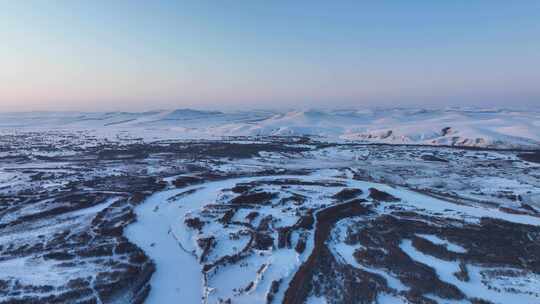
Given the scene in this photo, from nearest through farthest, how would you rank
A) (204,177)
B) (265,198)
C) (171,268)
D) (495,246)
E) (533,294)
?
(533,294), (171,268), (495,246), (265,198), (204,177)

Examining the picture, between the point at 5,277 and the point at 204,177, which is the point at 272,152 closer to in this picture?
the point at 204,177

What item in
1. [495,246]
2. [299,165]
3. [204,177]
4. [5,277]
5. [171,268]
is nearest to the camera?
[5,277]

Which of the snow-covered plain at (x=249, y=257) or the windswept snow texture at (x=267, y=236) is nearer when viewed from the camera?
the snow-covered plain at (x=249, y=257)

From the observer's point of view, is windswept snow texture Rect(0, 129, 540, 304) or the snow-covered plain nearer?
the snow-covered plain

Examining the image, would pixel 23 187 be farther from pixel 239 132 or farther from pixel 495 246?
pixel 239 132

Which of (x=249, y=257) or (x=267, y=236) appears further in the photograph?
(x=267, y=236)

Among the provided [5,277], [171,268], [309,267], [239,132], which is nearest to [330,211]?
[309,267]

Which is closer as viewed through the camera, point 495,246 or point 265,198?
point 495,246
